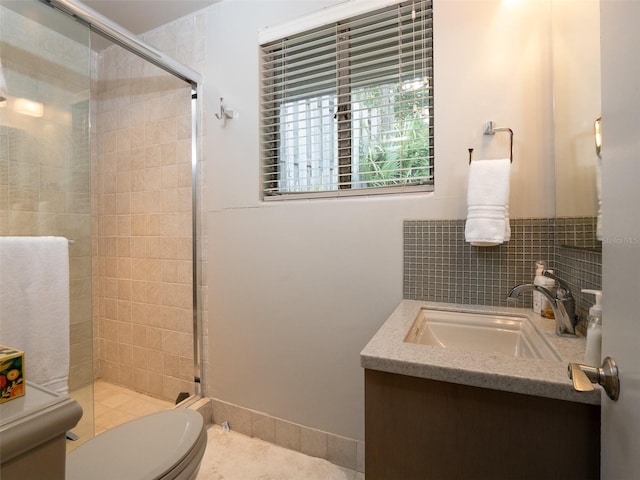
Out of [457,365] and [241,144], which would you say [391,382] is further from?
[241,144]

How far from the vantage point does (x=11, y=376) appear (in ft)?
1.70

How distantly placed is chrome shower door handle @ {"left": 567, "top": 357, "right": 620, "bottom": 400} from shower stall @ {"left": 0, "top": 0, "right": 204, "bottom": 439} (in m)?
1.79

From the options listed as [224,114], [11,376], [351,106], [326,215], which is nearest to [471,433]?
[11,376]

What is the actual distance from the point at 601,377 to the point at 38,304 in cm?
184

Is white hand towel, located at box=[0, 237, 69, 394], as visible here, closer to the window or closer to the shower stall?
the shower stall

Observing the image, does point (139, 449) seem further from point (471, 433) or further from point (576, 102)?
point (576, 102)

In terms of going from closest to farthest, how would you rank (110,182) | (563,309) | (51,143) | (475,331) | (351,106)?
(563,309) → (475,331) → (51,143) → (351,106) → (110,182)

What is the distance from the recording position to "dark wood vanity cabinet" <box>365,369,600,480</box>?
2.10 ft

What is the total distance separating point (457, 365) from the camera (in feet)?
2.32

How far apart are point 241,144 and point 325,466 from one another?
5.64ft

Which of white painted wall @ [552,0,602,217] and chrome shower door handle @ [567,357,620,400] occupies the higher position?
white painted wall @ [552,0,602,217]

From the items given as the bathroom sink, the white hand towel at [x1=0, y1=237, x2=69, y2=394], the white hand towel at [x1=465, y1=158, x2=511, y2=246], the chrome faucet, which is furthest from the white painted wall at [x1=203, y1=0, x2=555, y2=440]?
the white hand towel at [x1=0, y1=237, x2=69, y2=394]

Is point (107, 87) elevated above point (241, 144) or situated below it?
above

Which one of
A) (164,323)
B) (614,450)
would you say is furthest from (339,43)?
(164,323)
